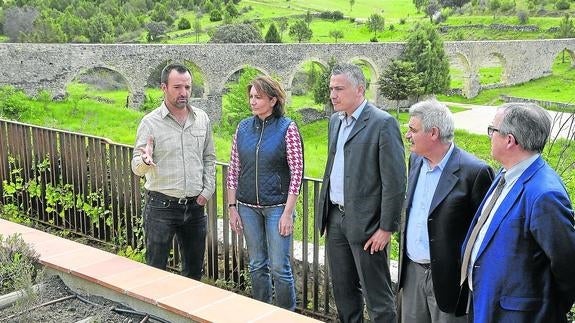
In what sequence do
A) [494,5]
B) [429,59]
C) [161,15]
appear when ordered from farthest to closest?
[494,5]
[161,15]
[429,59]

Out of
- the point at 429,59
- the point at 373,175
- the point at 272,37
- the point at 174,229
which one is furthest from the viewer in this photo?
the point at 272,37

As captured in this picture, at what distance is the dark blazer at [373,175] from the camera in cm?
286

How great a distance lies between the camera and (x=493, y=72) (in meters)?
44.8

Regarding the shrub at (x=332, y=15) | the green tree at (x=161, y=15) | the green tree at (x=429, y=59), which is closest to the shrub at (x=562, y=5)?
the shrub at (x=332, y=15)

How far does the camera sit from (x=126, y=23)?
47.6 metres

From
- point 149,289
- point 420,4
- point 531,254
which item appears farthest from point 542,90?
point 149,289

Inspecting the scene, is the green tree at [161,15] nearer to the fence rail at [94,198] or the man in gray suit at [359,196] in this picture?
the fence rail at [94,198]

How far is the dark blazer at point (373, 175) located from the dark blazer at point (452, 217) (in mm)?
330

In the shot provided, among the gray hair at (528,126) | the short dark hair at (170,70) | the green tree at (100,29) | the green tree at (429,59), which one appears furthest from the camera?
the green tree at (100,29)

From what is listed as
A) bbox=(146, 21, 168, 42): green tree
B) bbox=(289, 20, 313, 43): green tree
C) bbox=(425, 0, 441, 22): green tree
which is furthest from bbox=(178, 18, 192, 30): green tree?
bbox=(425, 0, 441, 22): green tree

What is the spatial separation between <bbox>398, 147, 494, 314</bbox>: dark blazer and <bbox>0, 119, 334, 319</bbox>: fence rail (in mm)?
1157

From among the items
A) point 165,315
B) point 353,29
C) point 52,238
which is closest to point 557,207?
point 165,315

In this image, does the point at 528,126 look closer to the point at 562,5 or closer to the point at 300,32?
the point at 300,32

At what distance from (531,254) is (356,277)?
120 cm
